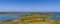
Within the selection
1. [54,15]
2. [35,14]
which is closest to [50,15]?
[54,15]

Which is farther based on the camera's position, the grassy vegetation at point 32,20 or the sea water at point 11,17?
the sea water at point 11,17

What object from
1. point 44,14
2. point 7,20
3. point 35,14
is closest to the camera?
point 7,20

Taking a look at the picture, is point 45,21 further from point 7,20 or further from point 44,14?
point 7,20

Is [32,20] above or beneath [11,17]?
beneath

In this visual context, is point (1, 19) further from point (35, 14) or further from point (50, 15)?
point (50, 15)

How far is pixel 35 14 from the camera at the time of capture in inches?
173

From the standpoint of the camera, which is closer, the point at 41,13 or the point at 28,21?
the point at 28,21

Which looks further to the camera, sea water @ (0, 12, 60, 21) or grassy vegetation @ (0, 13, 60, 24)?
sea water @ (0, 12, 60, 21)

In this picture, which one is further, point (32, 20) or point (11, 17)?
point (32, 20)

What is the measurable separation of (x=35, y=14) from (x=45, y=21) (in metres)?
0.82

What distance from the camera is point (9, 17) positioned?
3.70m

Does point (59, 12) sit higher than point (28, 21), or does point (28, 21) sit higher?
point (59, 12)

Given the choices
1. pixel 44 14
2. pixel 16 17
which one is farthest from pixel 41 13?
pixel 16 17

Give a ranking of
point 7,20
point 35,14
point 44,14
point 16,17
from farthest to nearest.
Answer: point 35,14 → point 44,14 → point 16,17 → point 7,20
